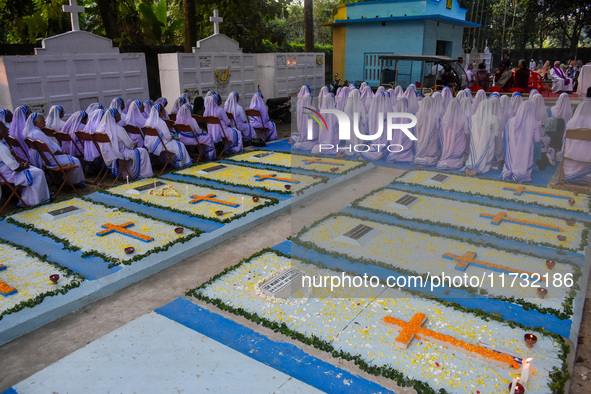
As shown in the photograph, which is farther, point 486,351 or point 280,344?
point 280,344

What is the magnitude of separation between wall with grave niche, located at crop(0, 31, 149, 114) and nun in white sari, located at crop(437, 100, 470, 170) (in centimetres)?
837

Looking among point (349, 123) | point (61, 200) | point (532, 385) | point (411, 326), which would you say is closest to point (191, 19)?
point (349, 123)

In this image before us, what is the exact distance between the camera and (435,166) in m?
9.59

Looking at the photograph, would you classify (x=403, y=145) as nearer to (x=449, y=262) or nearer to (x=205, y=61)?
(x=449, y=262)

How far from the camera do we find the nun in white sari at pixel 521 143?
27.2 ft

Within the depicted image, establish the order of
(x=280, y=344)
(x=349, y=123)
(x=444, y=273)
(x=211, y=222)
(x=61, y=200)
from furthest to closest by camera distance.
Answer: (x=349, y=123)
(x=61, y=200)
(x=211, y=222)
(x=444, y=273)
(x=280, y=344)

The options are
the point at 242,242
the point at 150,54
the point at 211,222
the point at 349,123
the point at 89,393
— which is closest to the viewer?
the point at 89,393

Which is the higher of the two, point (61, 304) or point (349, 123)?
point (349, 123)

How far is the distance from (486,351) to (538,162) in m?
6.82

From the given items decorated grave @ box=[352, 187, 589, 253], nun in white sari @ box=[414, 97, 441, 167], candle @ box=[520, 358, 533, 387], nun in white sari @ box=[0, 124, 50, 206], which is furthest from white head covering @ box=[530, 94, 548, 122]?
nun in white sari @ box=[0, 124, 50, 206]

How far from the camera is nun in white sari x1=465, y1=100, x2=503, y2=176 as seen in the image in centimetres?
873

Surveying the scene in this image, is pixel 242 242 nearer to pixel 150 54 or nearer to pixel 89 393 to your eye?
pixel 89 393

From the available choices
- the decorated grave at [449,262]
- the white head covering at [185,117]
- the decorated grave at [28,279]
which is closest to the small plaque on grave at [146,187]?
the white head covering at [185,117]

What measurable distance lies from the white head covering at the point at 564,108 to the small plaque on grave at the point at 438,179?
10.9 ft
